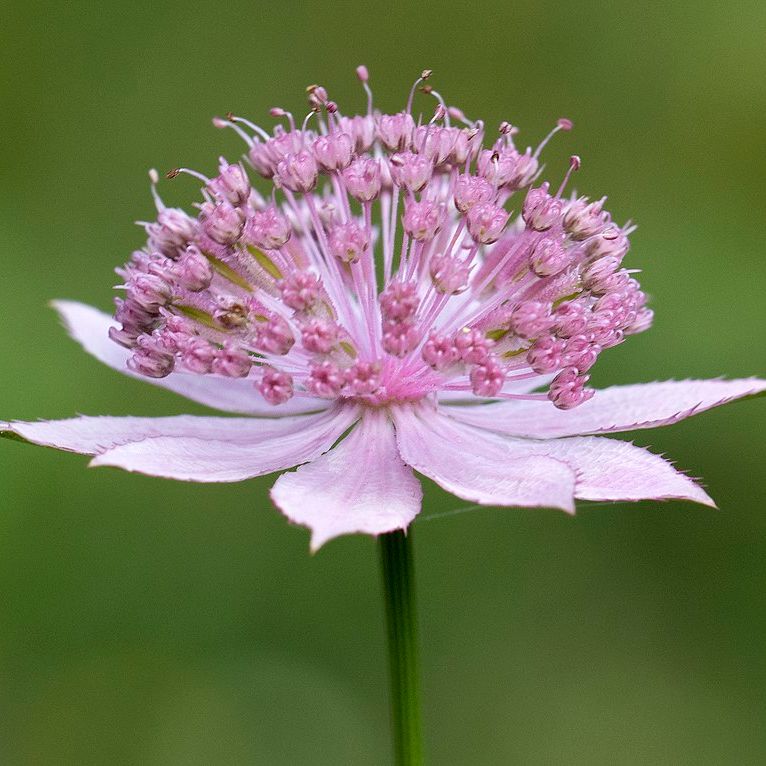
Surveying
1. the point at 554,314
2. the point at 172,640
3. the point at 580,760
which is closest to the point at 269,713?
the point at 172,640

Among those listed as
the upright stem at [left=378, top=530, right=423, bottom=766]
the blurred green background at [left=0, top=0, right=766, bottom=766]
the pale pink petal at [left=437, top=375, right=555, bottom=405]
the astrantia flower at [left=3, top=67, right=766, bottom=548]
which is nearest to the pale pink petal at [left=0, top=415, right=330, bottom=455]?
the astrantia flower at [left=3, top=67, right=766, bottom=548]

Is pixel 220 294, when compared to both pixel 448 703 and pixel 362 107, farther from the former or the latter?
pixel 362 107

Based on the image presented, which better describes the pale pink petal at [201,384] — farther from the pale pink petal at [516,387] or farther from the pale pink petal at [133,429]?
the pale pink petal at [516,387]

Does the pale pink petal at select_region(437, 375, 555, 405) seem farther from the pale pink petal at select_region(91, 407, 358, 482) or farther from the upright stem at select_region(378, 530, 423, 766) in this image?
the upright stem at select_region(378, 530, 423, 766)

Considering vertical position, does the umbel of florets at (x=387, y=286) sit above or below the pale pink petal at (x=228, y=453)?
above

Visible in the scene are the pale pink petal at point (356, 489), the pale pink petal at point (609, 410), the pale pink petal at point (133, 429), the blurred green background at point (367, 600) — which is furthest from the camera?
the blurred green background at point (367, 600)

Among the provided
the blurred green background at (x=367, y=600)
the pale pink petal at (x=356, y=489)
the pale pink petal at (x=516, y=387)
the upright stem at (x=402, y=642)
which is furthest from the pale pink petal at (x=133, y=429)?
the blurred green background at (x=367, y=600)

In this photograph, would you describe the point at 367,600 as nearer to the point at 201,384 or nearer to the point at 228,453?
the point at 201,384
